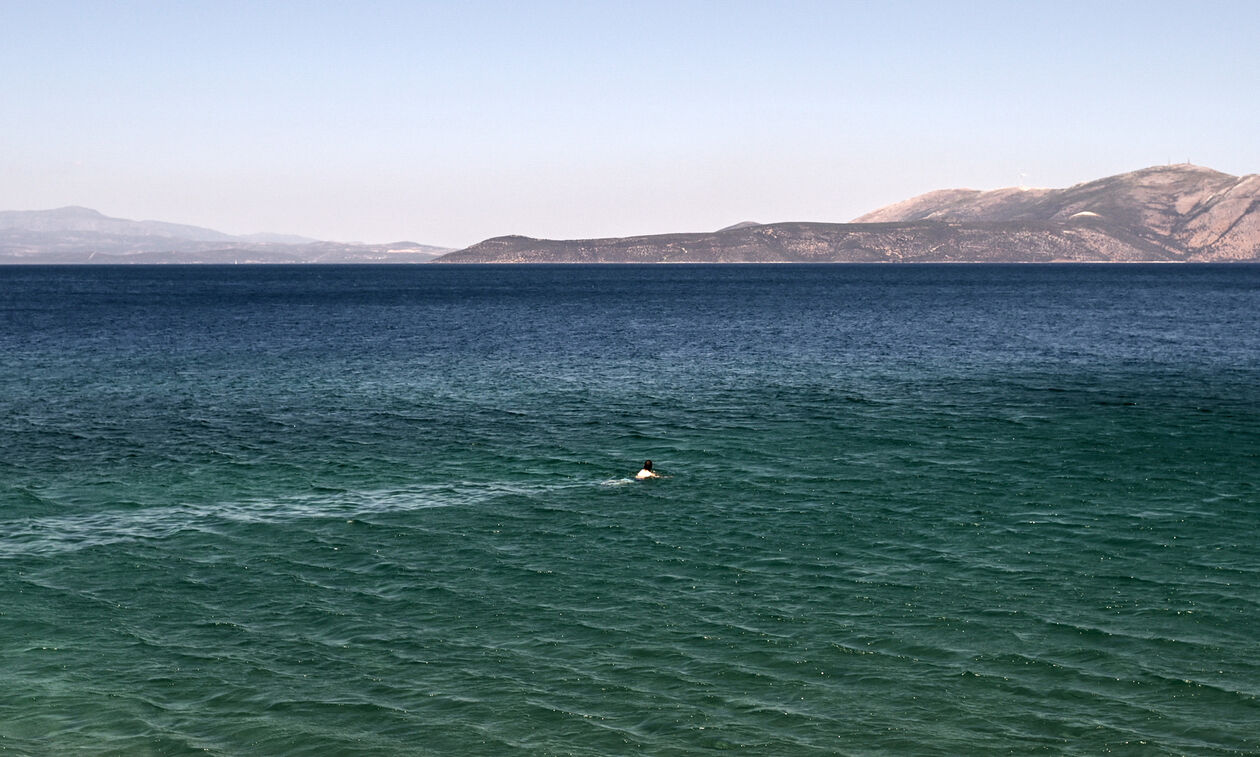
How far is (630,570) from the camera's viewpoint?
33000 mm

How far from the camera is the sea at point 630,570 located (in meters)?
22.9

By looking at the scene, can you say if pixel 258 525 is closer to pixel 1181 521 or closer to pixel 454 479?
pixel 454 479

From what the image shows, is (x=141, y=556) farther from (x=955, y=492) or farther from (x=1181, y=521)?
(x=1181, y=521)

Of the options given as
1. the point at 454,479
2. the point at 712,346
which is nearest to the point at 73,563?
the point at 454,479

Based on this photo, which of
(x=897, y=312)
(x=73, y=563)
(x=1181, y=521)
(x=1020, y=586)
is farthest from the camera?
(x=897, y=312)

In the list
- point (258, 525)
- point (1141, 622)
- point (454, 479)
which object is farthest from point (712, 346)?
point (1141, 622)

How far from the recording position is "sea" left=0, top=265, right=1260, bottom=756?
2292 centimetres

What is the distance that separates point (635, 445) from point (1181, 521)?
83.1 feet

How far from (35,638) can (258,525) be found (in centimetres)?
1066

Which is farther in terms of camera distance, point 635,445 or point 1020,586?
point 635,445

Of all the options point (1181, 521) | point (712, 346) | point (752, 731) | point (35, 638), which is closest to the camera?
point (752, 731)

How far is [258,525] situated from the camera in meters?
38.0

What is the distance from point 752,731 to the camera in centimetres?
2227

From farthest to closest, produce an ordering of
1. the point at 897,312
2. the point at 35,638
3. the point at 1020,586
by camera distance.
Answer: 1. the point at 897,312
2. the point at 1020,586
3. the point at 35,638
